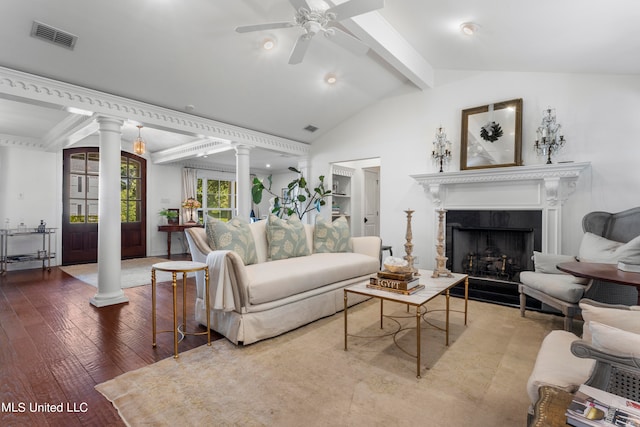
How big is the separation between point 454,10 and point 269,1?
168cm

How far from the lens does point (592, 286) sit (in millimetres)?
2582

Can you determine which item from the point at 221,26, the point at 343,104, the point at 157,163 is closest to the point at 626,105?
the point at 343,104

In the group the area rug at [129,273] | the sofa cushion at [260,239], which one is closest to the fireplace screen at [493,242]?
the sofa cushion at [260,239]

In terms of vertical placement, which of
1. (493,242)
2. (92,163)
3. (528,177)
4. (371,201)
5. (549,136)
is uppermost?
(92,163)

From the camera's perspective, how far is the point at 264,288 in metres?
2.59

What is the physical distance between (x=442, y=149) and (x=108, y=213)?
435cm

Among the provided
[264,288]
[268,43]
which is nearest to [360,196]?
[268,43]

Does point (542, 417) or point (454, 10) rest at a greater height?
point (454, 10)

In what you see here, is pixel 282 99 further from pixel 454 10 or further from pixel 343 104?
pixel 454 10

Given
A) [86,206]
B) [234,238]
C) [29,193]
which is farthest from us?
[86,206]

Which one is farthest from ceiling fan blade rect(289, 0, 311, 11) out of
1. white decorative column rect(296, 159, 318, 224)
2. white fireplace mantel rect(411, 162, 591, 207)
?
white decorative column rect(296, 159, 318, 224)

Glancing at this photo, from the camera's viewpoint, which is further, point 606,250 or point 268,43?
point 268,43

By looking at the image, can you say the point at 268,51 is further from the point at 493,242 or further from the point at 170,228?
the point at 170,228

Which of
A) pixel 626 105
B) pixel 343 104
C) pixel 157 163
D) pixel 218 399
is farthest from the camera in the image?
pixel 157 163
